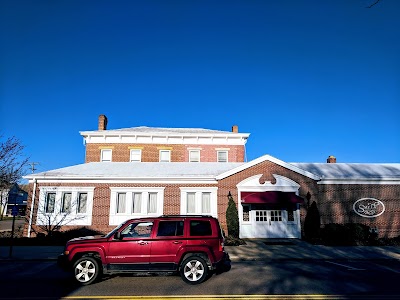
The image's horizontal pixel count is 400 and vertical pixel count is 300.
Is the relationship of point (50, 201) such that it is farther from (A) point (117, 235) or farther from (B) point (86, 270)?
(A) point (117, 235)

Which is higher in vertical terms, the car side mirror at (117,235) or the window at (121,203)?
the window at (121,203)

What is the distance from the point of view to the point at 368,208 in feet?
62.6

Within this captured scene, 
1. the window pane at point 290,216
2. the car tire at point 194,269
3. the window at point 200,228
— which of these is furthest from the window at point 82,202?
the window pane at point 290,216

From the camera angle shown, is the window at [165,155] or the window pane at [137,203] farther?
the window at [165,155]

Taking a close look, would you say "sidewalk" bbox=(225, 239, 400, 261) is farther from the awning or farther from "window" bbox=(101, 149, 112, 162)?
"window" bbox=(101, 149, 112, 162)

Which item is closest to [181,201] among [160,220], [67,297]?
[160,220]

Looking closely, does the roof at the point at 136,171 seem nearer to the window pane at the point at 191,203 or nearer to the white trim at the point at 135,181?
the white trim at the point at 135,181

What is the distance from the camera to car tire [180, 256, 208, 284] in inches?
302

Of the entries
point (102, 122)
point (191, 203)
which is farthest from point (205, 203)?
point (102, 122)

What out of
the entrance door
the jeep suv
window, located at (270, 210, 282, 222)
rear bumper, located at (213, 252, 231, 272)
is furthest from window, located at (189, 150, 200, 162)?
rear bumper, located at (213, 252, 231, 272)

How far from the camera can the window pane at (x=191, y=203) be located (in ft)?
62.6

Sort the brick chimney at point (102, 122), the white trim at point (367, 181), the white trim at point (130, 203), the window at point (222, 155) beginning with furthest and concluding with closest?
the brick chimney at point (102, 122)
the window at point (222, 155)
the white trim at point (367, 181)
the white trim at point (130, 203)

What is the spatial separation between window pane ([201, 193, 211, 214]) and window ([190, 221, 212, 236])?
10881 millimetres

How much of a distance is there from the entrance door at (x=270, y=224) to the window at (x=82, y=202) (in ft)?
38.7
